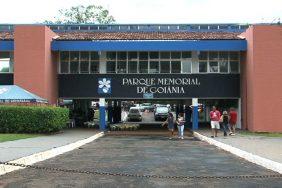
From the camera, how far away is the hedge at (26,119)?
28.9m

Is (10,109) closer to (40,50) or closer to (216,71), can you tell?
(40,50)

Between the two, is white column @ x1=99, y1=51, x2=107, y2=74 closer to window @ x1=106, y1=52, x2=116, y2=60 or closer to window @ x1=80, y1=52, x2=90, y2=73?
window @ x1=106, y1=52, x2=116, y2=60

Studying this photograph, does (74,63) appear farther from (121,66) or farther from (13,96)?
(13,96)

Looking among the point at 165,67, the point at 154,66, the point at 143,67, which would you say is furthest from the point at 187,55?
the point at 143,67

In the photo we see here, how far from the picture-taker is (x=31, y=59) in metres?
35.1

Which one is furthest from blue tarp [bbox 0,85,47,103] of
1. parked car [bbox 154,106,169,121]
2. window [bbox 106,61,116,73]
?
parked car [bbox 154,106,169,121]

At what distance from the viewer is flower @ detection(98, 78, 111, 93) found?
37812 millimetres

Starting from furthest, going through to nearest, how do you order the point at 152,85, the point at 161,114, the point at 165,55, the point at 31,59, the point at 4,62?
the point at 161,114 → the point at 165,55 → the point at 4,62 → the point at 152,85 → the point at 31,59

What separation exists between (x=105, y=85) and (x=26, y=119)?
389 inches

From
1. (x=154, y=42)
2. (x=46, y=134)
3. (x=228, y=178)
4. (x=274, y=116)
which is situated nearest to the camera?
(x=228, y=178)

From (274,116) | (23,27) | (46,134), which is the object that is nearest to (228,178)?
(46,134)

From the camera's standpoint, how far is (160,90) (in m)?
37.9

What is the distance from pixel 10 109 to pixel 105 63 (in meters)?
10.9

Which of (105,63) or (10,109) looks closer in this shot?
(10,109)
